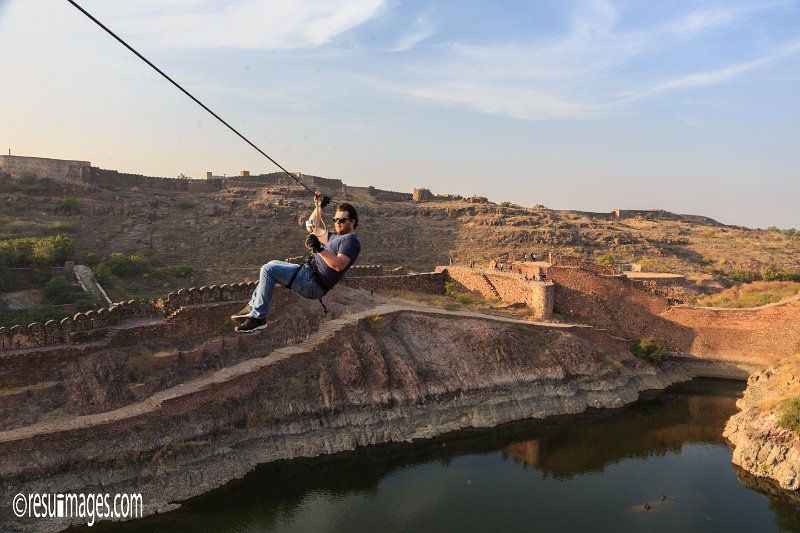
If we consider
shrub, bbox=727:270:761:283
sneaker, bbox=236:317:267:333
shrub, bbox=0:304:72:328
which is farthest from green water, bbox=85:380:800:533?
shrub, bbox=727:270:761:283

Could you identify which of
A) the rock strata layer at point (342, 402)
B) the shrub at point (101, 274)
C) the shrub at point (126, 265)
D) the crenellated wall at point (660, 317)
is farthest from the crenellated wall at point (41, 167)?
the crenellated wall at point (660, 317)

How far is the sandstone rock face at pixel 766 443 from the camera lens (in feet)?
66.1

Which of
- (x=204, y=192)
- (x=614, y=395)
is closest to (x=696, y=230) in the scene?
(x=614, y=395)

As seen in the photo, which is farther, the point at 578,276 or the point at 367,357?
the point at 578,276

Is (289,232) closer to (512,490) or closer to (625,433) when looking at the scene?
(625,433)

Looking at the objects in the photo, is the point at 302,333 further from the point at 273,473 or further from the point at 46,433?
the point at 46,433

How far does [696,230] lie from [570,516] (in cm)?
5715

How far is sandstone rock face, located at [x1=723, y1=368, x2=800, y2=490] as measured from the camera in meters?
20.1

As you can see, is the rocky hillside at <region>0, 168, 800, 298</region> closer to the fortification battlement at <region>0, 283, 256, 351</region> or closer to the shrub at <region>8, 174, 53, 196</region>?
the shrub at <region>8, 174, 53, 196</region>

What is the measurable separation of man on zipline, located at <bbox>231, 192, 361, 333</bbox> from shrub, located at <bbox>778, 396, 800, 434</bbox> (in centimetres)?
2004

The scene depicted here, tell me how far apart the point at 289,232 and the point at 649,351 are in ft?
89.4

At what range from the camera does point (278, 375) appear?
21469 millimetres

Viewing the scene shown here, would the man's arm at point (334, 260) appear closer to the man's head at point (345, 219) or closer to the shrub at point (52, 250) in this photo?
the man's head at point (345, 219)

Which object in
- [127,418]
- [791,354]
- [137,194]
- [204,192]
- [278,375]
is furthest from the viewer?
[204,192]
